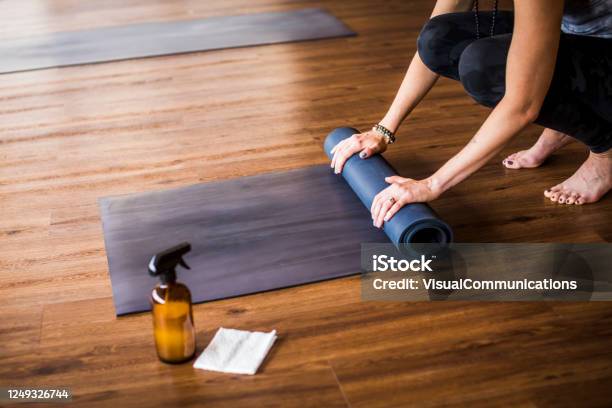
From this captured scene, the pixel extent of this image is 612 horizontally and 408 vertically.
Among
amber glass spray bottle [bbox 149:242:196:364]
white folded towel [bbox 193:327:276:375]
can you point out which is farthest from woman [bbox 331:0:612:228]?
amber glass spray bottle [bbox 149:242:196:364]

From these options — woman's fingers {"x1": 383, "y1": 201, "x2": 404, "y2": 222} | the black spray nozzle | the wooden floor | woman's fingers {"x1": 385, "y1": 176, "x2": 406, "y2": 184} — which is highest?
the black spray nozzle

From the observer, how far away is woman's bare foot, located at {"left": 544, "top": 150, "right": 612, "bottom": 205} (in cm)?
228

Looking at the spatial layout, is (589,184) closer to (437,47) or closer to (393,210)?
(437,47)

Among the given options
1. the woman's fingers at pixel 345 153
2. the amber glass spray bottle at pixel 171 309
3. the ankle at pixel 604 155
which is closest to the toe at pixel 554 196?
the ankle at pixel 604 155

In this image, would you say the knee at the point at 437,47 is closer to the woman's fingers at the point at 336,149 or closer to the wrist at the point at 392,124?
the wrist at the point at 392,124

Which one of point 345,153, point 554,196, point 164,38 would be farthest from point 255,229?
point 164,38

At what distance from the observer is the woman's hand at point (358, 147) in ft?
7.50

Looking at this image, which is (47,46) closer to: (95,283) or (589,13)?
(95,283)

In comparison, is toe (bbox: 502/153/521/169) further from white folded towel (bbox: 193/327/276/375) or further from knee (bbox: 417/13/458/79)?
white folded towel (bbox: 193/327/276/375)

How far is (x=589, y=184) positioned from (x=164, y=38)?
2.40m

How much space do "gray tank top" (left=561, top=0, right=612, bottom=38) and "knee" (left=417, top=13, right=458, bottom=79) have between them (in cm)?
32

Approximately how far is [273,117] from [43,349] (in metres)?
1.46

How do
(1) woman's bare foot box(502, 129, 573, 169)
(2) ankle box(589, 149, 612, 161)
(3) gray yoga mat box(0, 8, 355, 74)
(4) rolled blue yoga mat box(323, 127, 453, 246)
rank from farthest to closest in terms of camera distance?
(3) gray yoga mat box(0, 8, 355, 74) → (1) woman's bare foot box(502, 129, 573, 169) → (2) ankle box(589, 149, 612, 161) → (4) rolled blue yoga mat box(323, 127, 453, 246)

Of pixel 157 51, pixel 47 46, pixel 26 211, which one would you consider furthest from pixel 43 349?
pixel 47 46
